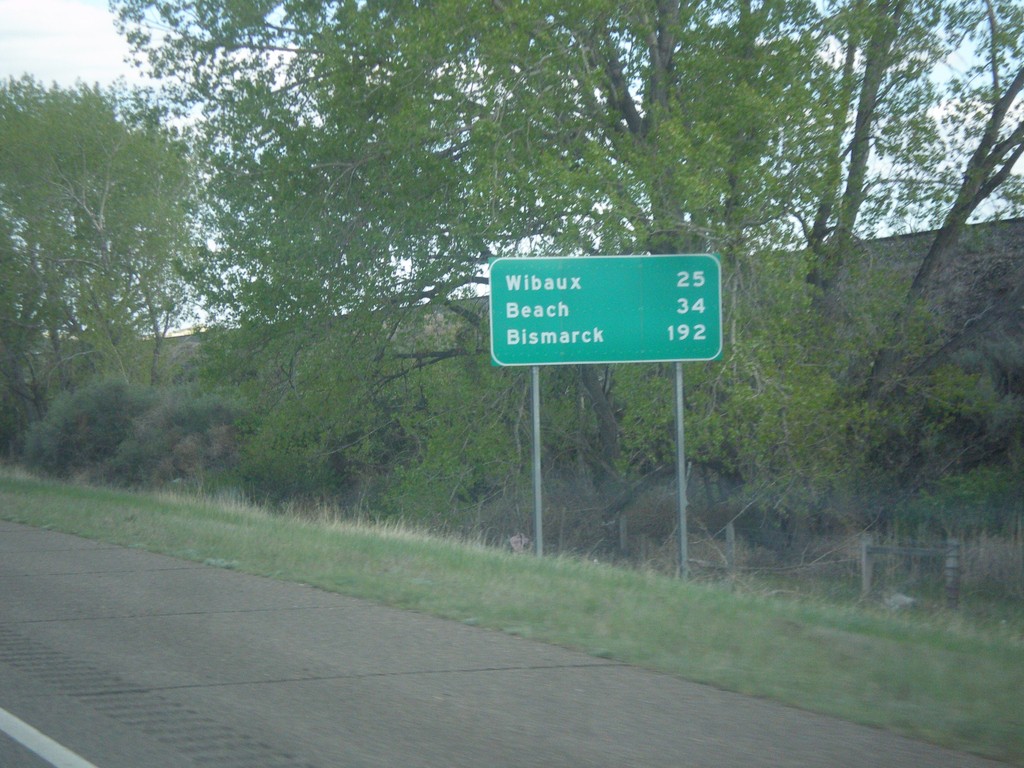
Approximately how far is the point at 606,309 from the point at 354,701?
9360 mm

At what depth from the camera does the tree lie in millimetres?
39156

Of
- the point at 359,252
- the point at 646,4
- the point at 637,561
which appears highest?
the point at 646,4

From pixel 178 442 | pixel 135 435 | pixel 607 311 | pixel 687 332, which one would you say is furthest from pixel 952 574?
pixel 135 435

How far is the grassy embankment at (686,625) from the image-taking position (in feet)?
19.0

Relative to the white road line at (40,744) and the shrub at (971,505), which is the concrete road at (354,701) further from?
the shrub at (971,505)

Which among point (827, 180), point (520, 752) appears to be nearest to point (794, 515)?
point (827, 180)

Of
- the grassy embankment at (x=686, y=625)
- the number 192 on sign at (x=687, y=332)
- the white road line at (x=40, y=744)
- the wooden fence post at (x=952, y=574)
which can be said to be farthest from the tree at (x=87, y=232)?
the white road line at (x=40, y=744)

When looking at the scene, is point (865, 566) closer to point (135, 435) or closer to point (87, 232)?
point (135, 435)

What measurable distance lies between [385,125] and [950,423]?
1246 centimetres

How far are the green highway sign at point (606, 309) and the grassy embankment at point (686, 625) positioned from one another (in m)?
3.07

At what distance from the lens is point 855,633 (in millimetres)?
7871

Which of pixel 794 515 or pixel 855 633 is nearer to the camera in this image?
pixel 855 633

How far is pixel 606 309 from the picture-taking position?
14.7 m

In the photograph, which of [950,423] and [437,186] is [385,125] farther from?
[950,423]
